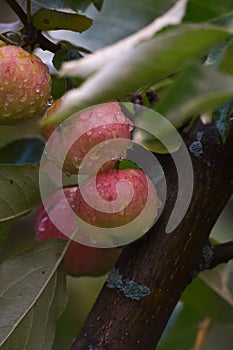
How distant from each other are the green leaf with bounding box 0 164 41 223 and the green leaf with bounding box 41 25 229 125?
1.10 feet

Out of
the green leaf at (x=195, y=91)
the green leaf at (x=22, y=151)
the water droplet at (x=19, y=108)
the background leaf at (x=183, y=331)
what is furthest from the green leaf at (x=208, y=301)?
the green leaf at (x=195, y=91)

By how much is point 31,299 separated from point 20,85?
0.24 meters

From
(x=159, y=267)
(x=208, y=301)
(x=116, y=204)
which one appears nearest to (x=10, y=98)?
(x=116, y=204)

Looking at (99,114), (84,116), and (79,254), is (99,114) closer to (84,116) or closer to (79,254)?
(84,116)

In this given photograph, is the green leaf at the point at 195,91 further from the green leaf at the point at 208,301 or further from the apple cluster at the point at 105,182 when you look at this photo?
the green leaf at the point at 208,301

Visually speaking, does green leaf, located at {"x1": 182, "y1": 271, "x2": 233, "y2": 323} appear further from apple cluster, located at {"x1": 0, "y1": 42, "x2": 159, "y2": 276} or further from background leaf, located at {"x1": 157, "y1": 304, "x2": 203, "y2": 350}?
apple cluster, located at {"x1": 0, "y1": 42, "x2": 159, "y2": 276}

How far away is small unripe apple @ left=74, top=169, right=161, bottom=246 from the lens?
2.18 ft

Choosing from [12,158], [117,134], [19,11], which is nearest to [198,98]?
[117,134]

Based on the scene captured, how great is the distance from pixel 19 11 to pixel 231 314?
595mm

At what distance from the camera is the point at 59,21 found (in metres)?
0.75

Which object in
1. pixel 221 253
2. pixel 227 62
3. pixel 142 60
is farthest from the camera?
pixel 221 253

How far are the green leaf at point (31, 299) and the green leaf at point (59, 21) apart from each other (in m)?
0.24

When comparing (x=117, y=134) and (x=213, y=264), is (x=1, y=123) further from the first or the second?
(x=213, y=264)

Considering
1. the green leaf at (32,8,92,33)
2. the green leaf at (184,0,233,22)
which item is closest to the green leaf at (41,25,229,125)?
the green leaf at (184,0,233,22)
